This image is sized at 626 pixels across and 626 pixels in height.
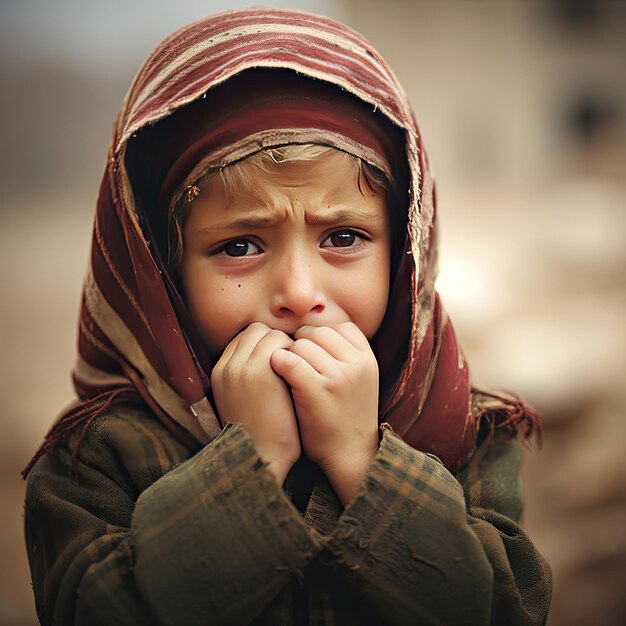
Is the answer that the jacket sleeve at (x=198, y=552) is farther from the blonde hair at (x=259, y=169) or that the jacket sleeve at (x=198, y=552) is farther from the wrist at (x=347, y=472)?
the blonde hair at (x=259, y=169)

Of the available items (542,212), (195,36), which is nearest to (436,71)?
(542,212)

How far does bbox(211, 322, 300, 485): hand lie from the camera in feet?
4.16

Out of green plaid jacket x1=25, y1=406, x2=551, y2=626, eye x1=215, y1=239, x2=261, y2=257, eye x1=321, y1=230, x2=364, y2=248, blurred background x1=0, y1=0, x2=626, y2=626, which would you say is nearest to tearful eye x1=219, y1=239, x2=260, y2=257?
eye x1=215, y1=239, x2=261, y2=257

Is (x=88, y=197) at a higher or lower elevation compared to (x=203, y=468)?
higher

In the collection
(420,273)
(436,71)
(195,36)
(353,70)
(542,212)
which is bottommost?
(420,273)

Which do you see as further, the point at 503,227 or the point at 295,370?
the point at 503,227

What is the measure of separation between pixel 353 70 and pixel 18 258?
10132 millimetres

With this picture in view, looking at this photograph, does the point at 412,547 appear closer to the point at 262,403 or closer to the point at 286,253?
the point at 262,403

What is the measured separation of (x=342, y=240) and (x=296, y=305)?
7.2 inches

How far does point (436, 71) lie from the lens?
49.7ft

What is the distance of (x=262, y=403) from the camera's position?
1.28 meters

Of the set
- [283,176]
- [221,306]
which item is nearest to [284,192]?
[283,176]

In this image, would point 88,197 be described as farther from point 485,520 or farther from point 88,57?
point 485,520

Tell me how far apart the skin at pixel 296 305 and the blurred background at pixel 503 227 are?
7.81 feet
